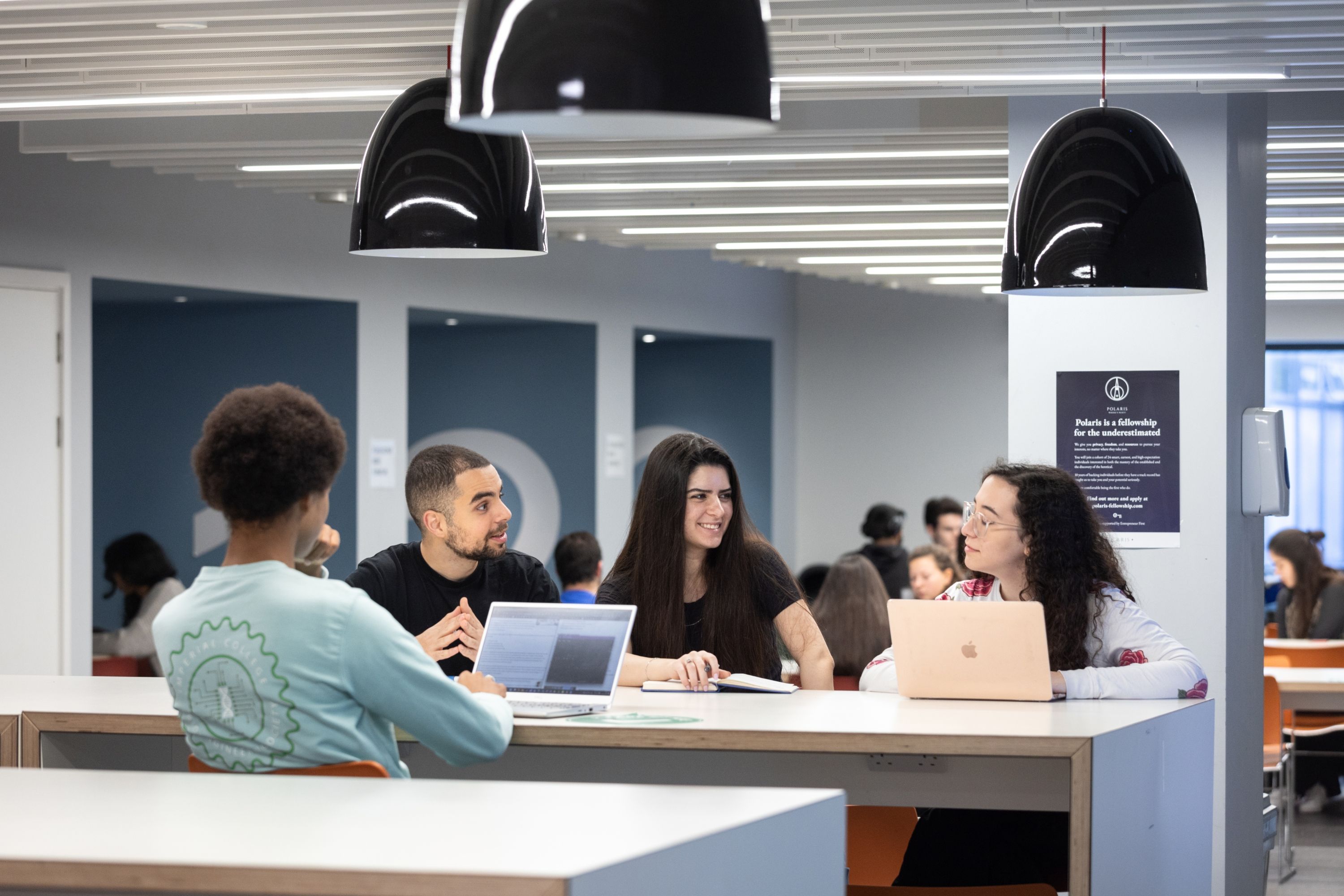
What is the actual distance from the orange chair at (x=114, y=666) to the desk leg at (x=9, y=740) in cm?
418

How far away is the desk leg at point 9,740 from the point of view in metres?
3.44

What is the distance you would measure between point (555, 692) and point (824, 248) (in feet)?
18.6

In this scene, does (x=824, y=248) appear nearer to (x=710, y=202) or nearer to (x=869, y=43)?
(x=710, y=202)

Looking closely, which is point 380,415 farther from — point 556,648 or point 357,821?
point 357,821

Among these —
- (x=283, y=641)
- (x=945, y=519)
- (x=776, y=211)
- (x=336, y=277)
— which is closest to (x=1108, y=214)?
(x=283, y=641)

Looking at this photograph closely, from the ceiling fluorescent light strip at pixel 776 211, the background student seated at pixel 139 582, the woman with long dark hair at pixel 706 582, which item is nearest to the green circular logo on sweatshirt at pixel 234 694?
the woman with long dark hair at pixel 706 582

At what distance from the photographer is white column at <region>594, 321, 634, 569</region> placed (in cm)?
1120

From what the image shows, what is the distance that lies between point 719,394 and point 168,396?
534 centimetres

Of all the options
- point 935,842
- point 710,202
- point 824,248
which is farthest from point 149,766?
point 824,248

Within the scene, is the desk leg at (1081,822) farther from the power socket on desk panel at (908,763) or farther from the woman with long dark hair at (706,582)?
the woman with long dark hair at (706,582)

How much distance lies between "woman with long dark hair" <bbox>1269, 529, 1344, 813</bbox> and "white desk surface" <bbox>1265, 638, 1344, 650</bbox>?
446mm

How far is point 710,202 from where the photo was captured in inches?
287

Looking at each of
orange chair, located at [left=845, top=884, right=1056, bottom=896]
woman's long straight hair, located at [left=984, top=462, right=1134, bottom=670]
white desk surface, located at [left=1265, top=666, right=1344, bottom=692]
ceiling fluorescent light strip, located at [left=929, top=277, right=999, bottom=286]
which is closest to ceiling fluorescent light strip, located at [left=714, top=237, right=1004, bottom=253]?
ceiling fluorescent light strip, located at [left=929, top=277, right=999, bottom=286]

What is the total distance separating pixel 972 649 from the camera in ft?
11.5
